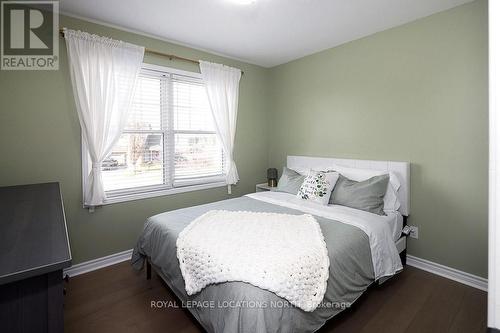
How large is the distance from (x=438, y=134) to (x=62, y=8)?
3712mm

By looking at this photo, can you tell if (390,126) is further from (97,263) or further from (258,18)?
(97,263)

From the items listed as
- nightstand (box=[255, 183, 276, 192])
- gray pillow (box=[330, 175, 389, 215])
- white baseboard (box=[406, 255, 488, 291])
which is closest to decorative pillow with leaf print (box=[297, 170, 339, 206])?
gray pillow (box=[330, 175, 389, 215])

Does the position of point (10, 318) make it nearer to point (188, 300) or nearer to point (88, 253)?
point (188, 300)

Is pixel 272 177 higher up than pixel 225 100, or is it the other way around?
pixel 225 100

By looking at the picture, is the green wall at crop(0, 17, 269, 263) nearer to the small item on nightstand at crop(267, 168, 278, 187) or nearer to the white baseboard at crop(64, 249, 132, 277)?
the white baseboard at crop(64, 249, 132, 277)

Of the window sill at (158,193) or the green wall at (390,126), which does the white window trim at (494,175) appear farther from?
the window sill at (158,193)

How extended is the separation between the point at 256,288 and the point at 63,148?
7.56ft

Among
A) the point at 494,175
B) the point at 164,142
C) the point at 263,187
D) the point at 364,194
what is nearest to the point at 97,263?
the point at 164,142

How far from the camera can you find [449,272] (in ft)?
7.80

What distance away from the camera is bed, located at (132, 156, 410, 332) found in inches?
48.8

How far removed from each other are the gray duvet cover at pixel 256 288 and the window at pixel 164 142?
92cm

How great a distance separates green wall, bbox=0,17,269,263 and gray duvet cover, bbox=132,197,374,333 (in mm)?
656

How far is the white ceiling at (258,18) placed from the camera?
2.21 meters

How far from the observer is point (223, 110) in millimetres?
3438
